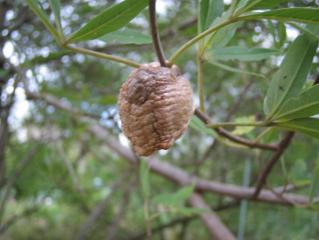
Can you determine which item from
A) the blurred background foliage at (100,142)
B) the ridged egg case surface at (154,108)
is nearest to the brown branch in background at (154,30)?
the ridged egg case surface at (154,108)

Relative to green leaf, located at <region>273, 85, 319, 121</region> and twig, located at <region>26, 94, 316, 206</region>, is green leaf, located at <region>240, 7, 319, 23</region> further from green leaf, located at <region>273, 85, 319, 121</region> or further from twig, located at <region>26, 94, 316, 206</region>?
twig, located at <region>26, 94, 316, 206</region>

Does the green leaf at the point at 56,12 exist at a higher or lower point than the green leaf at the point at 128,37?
higher

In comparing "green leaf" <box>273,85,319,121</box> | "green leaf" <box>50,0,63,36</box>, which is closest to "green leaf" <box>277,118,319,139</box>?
"green leaf" <box>273,85,319,121</box>

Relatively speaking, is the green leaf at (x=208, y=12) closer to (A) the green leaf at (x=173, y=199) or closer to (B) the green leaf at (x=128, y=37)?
(B) the green leaf at (x=128, y=37)

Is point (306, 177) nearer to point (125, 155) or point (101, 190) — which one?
point (125, 155)

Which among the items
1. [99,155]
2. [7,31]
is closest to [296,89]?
[7,31]

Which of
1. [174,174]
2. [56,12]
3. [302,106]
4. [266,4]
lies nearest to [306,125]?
[302,106]
